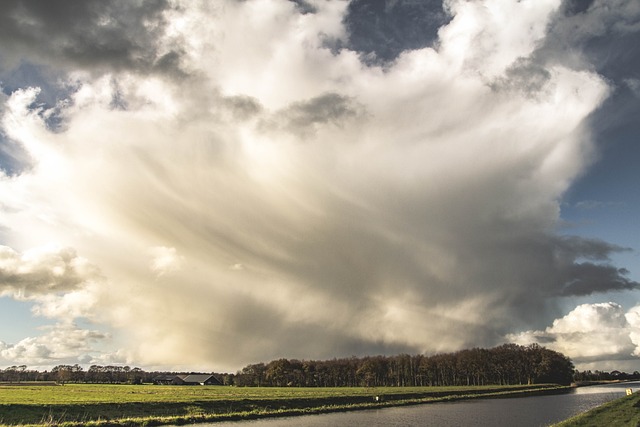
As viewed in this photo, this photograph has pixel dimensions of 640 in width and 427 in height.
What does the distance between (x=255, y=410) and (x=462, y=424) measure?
27013 mm

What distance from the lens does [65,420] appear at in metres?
43.9

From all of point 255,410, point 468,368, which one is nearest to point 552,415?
point 255,410

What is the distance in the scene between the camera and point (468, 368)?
199750mm

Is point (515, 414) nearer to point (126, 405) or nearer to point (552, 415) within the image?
point (552, 415)

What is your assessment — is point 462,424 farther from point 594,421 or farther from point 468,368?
point 468,368

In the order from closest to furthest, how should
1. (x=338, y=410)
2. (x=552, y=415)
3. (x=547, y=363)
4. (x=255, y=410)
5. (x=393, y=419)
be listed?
(x=393, y=419), (x=552, y=415), (x=255, y=410), (x=338, y=410), (x=547, y=363)

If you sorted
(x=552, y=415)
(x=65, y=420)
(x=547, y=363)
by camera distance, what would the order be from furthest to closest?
(x=547, y=363)
(x=552, y=415)
(x=65, y=420)

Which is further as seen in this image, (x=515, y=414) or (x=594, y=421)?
(x=515, y=414)

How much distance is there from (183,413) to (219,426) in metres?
10.8

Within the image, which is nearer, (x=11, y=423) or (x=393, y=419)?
(x=11, y=423)

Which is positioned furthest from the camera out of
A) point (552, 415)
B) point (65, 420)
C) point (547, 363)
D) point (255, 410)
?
point (547, 363)

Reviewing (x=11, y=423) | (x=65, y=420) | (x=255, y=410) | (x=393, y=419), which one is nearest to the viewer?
(x=11, y=423)

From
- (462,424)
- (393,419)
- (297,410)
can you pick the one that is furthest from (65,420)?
(462,424)

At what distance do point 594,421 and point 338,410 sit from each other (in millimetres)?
33939
